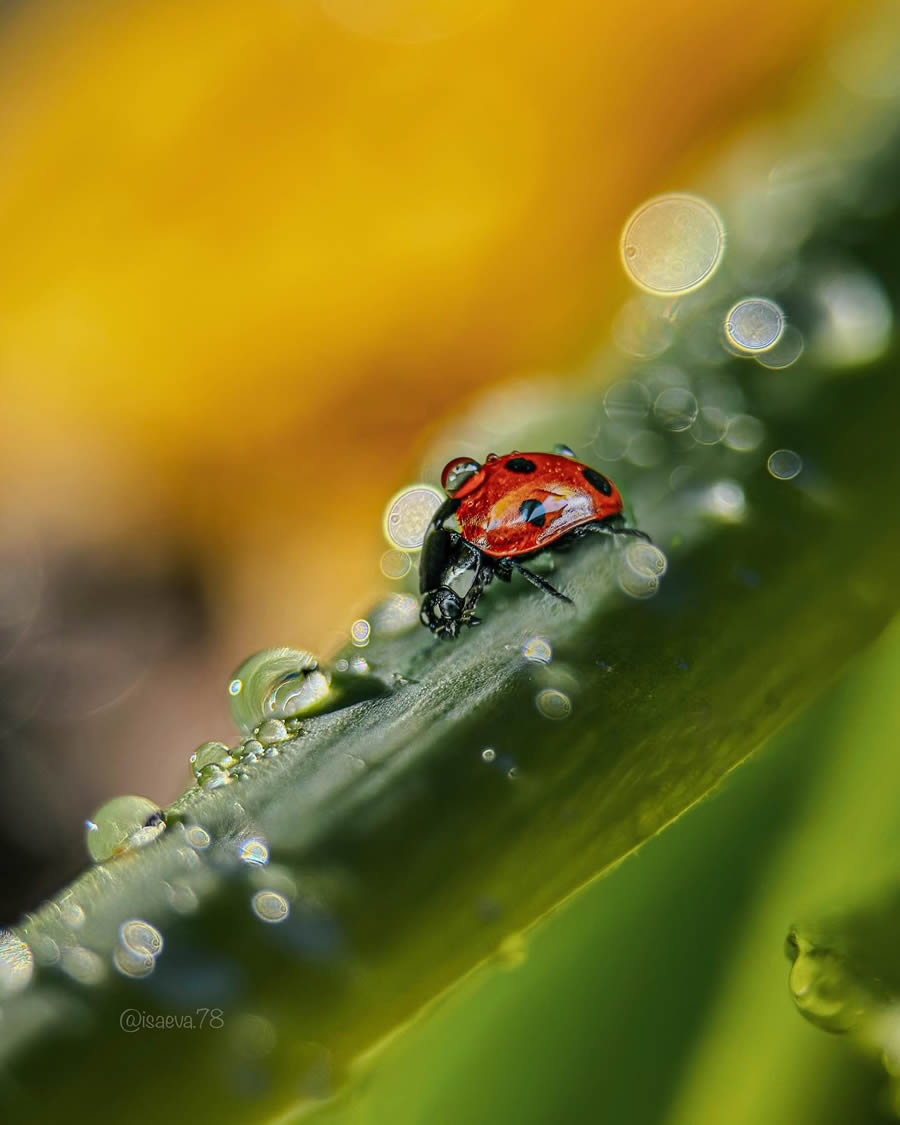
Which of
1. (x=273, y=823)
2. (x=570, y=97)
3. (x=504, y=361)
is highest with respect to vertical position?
(x=570, y=97)

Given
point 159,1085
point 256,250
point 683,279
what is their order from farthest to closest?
point 256,250 < point 683,279 < point 159,1085

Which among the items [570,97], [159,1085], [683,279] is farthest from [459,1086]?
[570,97]

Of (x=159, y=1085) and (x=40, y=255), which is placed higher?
(x=40, y=255)

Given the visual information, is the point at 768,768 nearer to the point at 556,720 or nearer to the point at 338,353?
the point at 556,720

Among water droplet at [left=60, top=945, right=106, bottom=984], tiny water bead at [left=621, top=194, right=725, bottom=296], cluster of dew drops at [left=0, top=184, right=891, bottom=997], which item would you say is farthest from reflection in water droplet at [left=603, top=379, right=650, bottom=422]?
water droplet at [left=60, top=945, right=106, bottom=984]

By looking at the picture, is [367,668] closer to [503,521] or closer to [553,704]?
[553,704]

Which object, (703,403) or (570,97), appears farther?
(570,97)

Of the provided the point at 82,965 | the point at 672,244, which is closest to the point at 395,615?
the point at 82,965

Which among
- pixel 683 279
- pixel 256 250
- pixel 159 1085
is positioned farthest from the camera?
pixel 256 250
